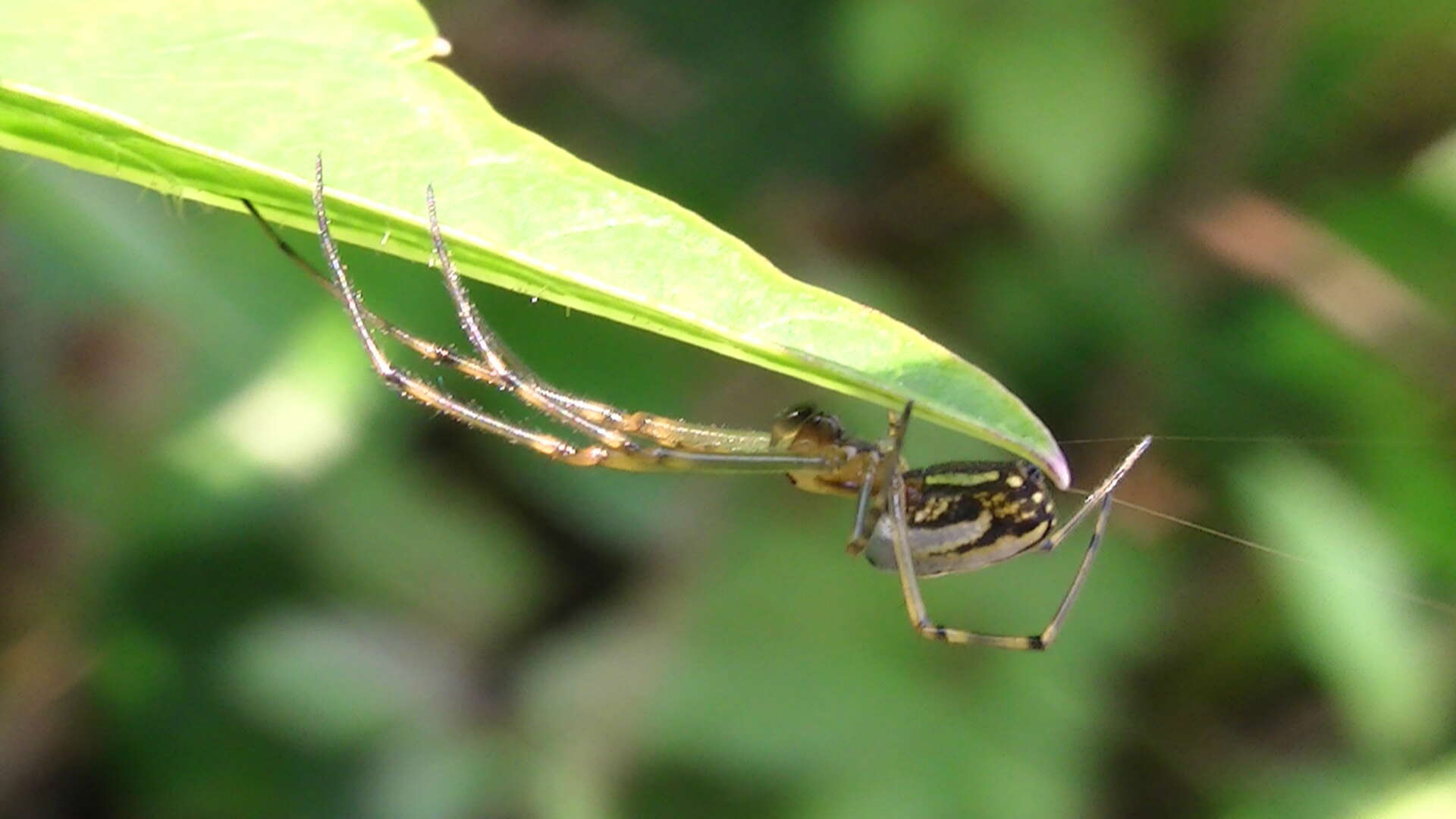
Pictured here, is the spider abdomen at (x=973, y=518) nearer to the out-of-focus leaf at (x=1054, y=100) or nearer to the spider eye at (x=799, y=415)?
the spider eye at (x=799, y=415)

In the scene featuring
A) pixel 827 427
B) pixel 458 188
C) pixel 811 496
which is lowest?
pixel 811 496

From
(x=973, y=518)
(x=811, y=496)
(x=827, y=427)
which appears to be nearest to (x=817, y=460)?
(x=827, y=427)

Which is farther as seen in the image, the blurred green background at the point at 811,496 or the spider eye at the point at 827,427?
the blurred green background at the point at 811,496

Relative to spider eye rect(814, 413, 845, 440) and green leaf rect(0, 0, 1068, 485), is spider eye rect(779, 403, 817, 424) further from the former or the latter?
green leaf rect(0, 0, 1068, 485)

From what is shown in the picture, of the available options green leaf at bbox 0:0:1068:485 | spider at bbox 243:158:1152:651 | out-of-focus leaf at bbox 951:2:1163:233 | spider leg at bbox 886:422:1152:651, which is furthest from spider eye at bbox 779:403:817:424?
out-of-focus leaf at bbox 951:2:1163:233

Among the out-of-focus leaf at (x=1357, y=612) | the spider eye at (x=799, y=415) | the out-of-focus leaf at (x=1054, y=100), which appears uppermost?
the out-of-focus leaf at (x=1054, y=100)

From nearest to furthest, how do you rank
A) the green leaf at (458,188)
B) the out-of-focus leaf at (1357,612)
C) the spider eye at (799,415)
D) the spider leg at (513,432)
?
1. the green leaf at (458,188)
2. the spider leg at (513,432)
3. the spider eye at (799,415)
4. the out-of-focus leaf at (1357,612)

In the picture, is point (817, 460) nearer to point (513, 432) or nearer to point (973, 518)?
point (973, 518)

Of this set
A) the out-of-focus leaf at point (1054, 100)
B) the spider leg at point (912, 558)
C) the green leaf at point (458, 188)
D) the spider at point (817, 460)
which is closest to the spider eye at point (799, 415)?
the spider at point (817, 460)
